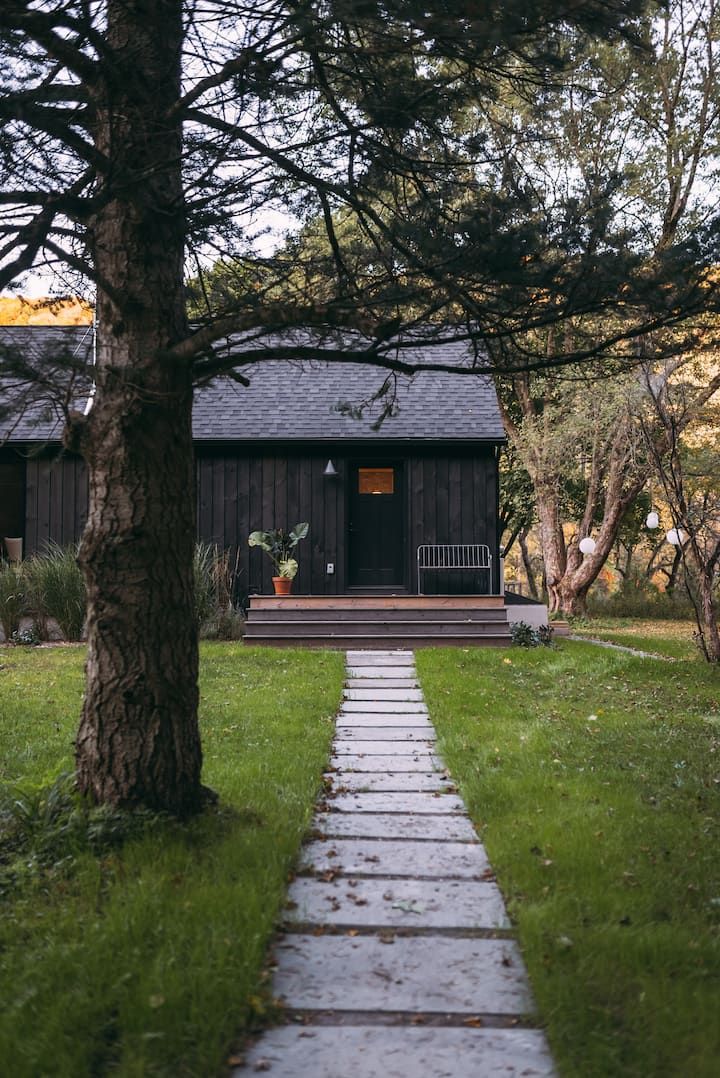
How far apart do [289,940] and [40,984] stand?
2.68ft

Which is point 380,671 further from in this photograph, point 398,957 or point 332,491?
point 398,957

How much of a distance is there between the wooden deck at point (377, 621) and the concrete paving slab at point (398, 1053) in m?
8.97

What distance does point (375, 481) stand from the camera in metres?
14.6

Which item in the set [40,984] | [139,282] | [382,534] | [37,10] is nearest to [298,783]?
[40,984]

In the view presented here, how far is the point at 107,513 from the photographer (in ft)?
13.0

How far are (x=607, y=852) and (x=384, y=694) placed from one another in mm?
4452

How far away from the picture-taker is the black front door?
573 inches

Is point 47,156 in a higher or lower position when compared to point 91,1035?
higher

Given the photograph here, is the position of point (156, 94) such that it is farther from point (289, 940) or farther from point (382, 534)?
point (382, 534)

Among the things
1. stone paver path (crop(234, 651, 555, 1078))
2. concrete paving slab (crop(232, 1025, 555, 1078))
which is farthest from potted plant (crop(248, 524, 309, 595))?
concrete paving slab (crop(232, 1025, 555, 1078))

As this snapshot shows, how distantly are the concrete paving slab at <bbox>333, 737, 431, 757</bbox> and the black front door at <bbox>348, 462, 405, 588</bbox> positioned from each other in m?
8.12

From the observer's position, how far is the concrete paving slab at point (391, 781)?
203 inches

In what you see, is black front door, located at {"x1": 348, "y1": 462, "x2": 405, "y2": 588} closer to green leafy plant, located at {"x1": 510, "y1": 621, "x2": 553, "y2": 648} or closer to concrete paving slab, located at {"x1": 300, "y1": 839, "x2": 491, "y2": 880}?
green leafy plant, located at {"x1": 510, "y1": 621, "x2": 553, "y2": 648}

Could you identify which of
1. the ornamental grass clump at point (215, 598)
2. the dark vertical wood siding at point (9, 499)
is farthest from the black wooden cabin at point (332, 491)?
the dark vertical wood siding at point (9, 499)
